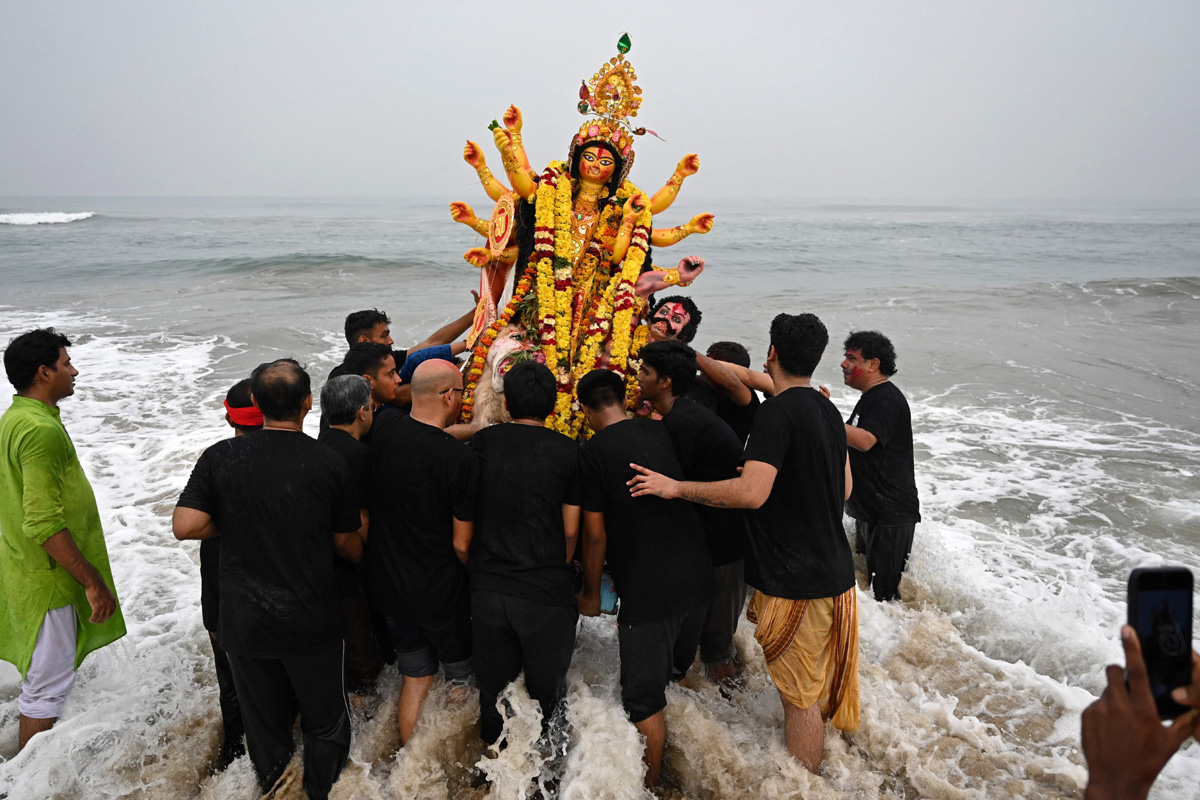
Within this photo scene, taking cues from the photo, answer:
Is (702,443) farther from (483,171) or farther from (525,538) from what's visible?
(483,171)

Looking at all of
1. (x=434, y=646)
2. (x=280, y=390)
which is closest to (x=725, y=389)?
(x=434, y=646)

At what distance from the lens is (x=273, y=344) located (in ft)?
44.8

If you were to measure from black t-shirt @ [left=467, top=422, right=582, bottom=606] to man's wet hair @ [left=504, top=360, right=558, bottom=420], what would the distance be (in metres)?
0.08

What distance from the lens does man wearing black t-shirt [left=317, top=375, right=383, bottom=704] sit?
3.21 meters

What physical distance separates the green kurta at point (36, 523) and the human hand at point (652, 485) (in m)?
2.67

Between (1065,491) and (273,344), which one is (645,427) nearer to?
(1065,491)

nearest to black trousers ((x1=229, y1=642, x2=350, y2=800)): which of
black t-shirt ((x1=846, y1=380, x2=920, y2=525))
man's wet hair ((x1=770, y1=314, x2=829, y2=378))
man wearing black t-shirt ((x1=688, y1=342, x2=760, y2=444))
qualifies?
man's wet hair ((x1=770, y1=314, x2=829, y2=378))

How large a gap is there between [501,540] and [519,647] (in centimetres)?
53

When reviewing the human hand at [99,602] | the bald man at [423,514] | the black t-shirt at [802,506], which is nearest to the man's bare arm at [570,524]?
the bald man at [423,514]

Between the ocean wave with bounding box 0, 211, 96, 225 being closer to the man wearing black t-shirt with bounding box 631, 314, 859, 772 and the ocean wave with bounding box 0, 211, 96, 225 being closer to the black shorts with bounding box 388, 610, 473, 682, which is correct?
the black shorts with bounding box 388, 610, 473, 682

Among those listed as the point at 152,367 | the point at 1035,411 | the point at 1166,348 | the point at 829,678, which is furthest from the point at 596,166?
the point at 1166,348

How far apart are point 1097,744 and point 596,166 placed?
3.74 metres

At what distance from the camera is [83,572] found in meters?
3.34

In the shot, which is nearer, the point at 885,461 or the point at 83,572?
the point at 83,572
